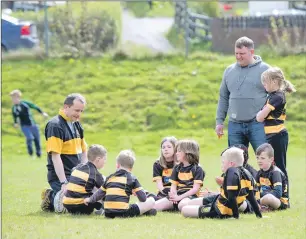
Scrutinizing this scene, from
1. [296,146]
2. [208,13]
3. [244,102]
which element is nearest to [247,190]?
[244,102]

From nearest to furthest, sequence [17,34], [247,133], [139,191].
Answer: [139,191], [247,133], [17,34]

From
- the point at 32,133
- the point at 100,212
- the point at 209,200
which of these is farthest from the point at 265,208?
the point at 32,133

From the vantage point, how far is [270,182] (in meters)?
11.7

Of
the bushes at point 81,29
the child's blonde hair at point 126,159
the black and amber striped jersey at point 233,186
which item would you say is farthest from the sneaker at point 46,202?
the bushes at point 81,29

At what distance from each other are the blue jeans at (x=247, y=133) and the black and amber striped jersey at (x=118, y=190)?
2.13m

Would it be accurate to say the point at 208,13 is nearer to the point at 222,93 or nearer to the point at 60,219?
the point at 222,93

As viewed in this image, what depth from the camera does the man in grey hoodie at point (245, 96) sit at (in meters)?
12.1

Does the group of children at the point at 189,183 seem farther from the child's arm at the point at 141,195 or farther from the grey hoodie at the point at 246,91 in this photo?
the grey hoodie at the point at 246,91

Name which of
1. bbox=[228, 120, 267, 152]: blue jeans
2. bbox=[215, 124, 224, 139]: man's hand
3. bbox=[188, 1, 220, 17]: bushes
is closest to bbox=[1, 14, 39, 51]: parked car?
bbox=[188, 1, 220, 17]: bushes

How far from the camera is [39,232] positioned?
9156 millimetres

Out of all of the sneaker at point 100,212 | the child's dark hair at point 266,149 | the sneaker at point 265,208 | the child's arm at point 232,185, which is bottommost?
the sneaker at point 265,208

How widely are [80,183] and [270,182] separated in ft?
8.28

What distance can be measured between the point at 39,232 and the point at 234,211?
250 centimetres

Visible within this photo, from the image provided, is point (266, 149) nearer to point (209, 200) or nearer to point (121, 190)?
point (209, 200)
